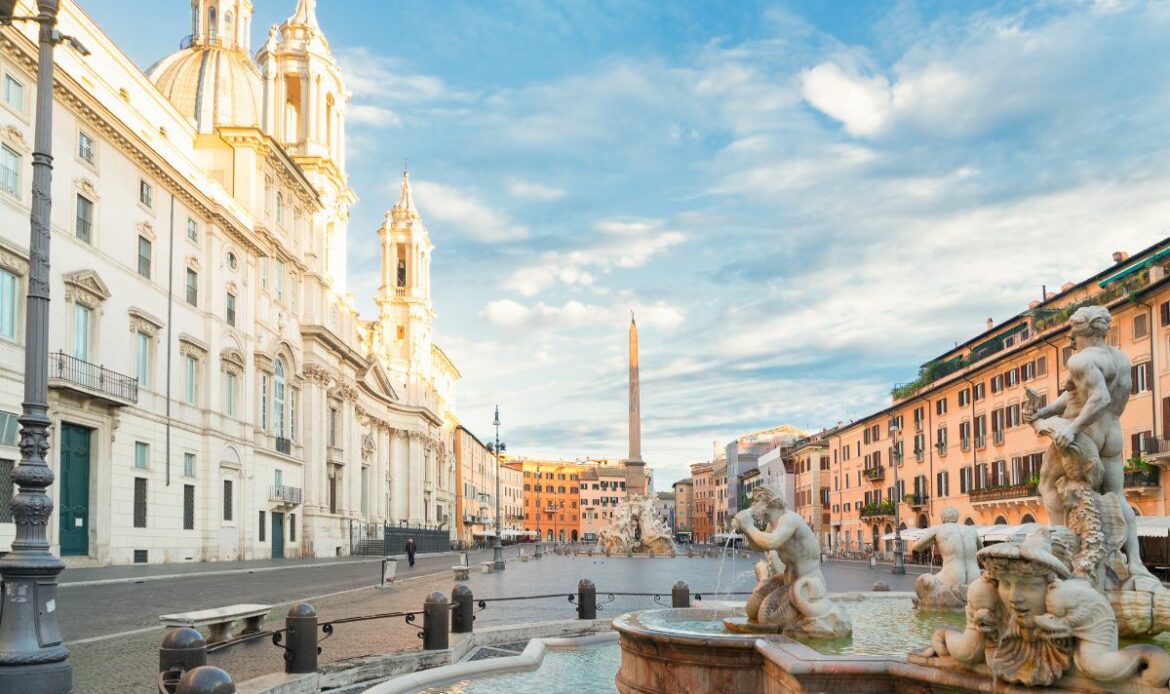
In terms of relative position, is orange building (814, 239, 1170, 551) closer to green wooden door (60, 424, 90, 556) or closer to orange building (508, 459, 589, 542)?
green wooden door (60, 424, 90, 556)

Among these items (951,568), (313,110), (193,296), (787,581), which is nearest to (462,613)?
(787,581)

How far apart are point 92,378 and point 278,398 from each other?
60.5ft

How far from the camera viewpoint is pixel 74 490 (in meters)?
28.8

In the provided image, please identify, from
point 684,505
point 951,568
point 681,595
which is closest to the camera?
point 951,568

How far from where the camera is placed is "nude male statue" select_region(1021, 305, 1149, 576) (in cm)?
838

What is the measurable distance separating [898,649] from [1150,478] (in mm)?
28932

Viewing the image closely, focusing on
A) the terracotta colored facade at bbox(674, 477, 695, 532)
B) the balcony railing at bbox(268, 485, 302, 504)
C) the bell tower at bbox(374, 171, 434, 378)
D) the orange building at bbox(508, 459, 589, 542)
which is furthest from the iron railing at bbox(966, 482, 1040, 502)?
the orange building at bbox(508, 459, 589, 542)

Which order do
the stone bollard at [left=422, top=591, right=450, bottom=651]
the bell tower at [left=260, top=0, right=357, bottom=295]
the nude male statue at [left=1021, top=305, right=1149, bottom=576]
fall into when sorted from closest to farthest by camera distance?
the nude male statue at [left=1021, top=305, right=1149, bottom=576] < the stone bollard at [left=422, top=591, right=450, bottom=651] < the bell tower at [left=260, top=0, right=357, bottom=295]

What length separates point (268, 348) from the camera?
1784 inches

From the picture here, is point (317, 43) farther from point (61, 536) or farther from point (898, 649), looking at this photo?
point (898, 649)

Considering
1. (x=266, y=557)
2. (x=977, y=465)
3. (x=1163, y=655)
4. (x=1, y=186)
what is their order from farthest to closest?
(x=977, y=465), (x=266, y=557), (x=1, y=186), (x=1163, y=655)

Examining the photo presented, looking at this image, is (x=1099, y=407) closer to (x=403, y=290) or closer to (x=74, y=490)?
(x=74, y=490)

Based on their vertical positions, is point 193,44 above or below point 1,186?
above

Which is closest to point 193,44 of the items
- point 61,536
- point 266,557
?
point 266,557
